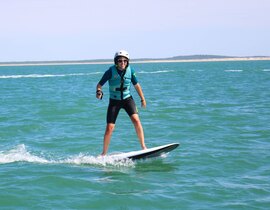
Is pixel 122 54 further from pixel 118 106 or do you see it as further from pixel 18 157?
pixel 18 157

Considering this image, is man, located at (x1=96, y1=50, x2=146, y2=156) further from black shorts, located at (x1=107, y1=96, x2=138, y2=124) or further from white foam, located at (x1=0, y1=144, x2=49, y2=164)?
white foam, located at (x1=0, y1=144, x2=49, y2=164)

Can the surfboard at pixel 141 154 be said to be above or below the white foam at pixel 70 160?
above

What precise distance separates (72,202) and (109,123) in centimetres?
310

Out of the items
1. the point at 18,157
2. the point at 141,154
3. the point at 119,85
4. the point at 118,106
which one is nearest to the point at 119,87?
the point at 119,85

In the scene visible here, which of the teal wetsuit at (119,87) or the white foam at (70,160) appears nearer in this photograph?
the teal wetsuit at (119,87)

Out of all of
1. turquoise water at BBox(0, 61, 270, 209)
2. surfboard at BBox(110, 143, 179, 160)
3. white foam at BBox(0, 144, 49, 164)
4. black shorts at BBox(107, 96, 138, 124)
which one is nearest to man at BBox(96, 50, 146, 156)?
black shorts at BBox(107, 96, 138, 124)

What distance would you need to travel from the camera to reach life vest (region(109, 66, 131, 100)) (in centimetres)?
997

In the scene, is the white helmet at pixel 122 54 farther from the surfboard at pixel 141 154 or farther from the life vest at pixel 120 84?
the surfboard at pixel 141 154

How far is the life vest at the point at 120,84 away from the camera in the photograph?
32.7 feet

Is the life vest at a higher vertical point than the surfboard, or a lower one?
higher

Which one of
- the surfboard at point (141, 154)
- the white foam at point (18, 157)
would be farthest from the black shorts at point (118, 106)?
the white foam at point (18, 157)

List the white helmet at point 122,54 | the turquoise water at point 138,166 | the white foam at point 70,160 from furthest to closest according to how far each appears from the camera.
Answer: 1. the white foam at point 70,160
2. the white helmet at point 122,54
3. the turquoise water at point 138,166

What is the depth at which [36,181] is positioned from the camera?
8.63m

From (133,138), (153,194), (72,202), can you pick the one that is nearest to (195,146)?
(133,138)
